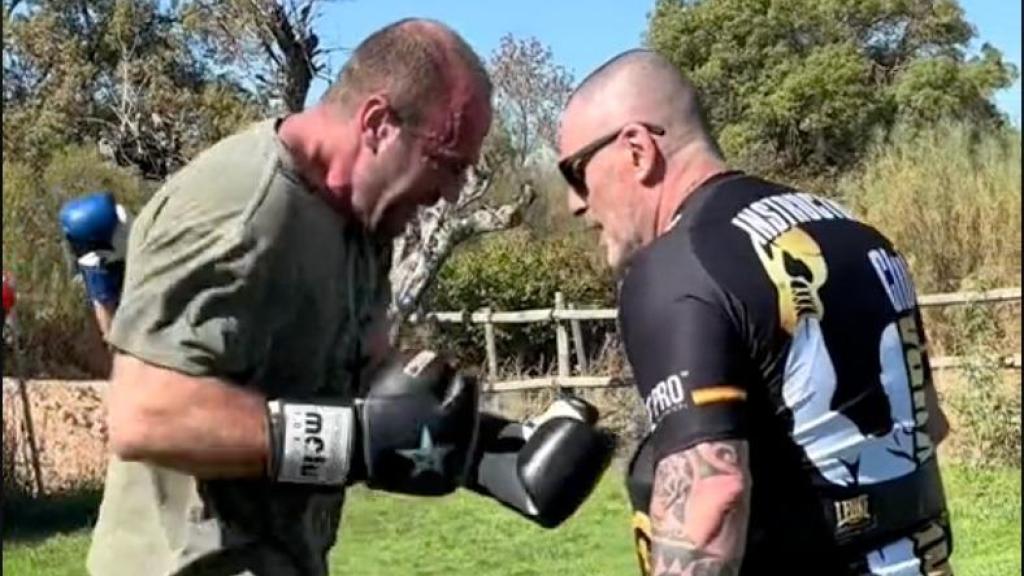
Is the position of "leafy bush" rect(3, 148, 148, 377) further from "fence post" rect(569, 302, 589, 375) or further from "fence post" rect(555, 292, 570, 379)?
"fence post" rect(569, 302, 589, 375)

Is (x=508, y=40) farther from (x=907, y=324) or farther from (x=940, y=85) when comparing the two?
(x=907, y=324)

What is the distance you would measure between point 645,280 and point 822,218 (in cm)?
28

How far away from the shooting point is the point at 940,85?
66.8 ft

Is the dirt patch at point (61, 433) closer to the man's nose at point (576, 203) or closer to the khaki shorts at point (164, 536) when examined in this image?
the khaki shorts at point (164, 536)

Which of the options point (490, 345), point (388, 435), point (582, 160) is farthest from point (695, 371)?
point (490, 345)

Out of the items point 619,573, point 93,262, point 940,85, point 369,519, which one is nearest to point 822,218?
point 93,262

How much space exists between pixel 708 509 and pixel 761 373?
192 mm

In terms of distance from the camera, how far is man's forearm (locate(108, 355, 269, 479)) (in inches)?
95.2

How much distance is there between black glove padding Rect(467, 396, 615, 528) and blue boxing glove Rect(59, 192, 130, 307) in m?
1.17

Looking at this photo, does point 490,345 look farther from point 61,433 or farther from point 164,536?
point 164,536

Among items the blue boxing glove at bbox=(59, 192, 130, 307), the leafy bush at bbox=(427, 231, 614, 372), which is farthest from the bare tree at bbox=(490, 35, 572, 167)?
the blue boxing glove at bbox=(59, 192, 130, 307)

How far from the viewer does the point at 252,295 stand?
252 cm

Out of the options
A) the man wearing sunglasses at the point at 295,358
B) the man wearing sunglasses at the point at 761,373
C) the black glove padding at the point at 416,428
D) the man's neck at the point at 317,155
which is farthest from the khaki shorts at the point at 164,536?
the man wearing sunglasses at the point at 761,373

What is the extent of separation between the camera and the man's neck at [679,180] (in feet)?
7.89
